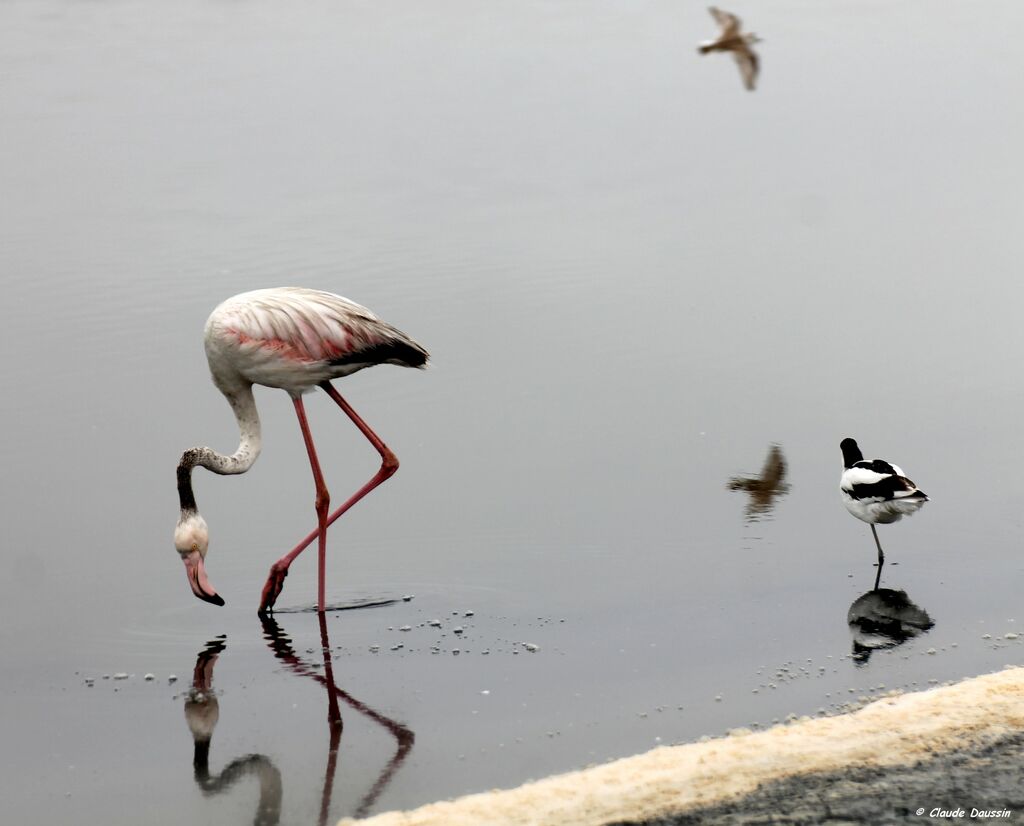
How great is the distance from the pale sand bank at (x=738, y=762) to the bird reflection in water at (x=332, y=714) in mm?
278

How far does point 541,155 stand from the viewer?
15.7 m

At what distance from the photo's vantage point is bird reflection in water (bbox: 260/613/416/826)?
565 centimetres

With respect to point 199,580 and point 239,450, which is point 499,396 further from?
point 199,580

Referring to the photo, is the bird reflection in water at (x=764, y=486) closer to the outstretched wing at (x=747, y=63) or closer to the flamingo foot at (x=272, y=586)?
the flamingo foot at (x=272, y=586)

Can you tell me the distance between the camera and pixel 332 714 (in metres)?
Answer: 6.41

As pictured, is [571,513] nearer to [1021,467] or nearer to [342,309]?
[342,309]

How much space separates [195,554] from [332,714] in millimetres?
1377

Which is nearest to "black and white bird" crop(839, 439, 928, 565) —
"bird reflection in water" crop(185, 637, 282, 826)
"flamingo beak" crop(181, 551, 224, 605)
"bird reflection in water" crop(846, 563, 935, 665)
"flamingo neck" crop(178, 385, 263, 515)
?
"bird reflection in water" crop(846, 563, 935, 665)

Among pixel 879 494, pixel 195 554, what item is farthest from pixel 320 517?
pixel 879 494

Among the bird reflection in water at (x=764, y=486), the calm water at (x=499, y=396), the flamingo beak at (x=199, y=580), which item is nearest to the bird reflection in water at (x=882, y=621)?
the calm water at (x=499, y=396)

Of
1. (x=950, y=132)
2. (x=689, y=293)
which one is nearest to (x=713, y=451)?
(x=689, y=293)

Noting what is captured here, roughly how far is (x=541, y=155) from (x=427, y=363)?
25.1 ft

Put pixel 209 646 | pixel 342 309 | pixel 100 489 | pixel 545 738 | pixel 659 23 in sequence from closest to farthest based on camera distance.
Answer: pixel 545 738 → pixel 209 646 → pixel 342 309 → pixel 100 489 → pixel 659 23

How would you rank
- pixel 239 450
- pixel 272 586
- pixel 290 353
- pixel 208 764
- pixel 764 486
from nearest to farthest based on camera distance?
pixel 208 764 < pixel 272 586 < pixel 290 353 < pixel 239 450 < pixel 764 486
